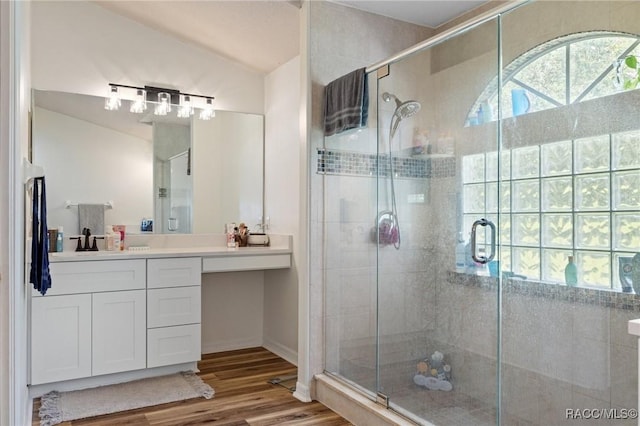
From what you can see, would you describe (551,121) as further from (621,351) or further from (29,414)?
(29,414)

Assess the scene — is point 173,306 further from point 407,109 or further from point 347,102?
point 407,109

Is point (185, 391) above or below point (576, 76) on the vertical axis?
below

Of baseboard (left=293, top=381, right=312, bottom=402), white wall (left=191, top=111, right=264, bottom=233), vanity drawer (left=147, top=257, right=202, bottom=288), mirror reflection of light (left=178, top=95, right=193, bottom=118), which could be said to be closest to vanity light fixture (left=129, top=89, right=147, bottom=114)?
mirror reflection of light (left=178, top=95, right=193, bottom=118)

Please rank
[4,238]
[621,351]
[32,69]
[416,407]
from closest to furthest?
[4,238] → [621,351] → [416,407] → [32,69]

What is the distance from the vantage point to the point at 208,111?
390 centimetres

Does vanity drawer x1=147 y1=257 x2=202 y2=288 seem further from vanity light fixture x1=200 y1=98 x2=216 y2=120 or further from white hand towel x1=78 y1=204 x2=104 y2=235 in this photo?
vanity light fixture x1=200 y1=98 x2=216 y2=120

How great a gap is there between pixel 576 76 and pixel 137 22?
9.81 feet

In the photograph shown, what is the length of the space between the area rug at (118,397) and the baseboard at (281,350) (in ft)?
2.45

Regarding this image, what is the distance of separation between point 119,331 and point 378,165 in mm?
1940

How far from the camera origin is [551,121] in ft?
8.22

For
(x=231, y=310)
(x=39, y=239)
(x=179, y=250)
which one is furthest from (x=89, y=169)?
(x=231, y=310)

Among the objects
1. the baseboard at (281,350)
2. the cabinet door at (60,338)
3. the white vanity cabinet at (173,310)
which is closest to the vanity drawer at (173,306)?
the white vanity cabinet at (173,310)

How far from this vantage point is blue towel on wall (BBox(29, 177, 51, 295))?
230cm

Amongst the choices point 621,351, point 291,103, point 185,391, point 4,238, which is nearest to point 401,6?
point 291,103
